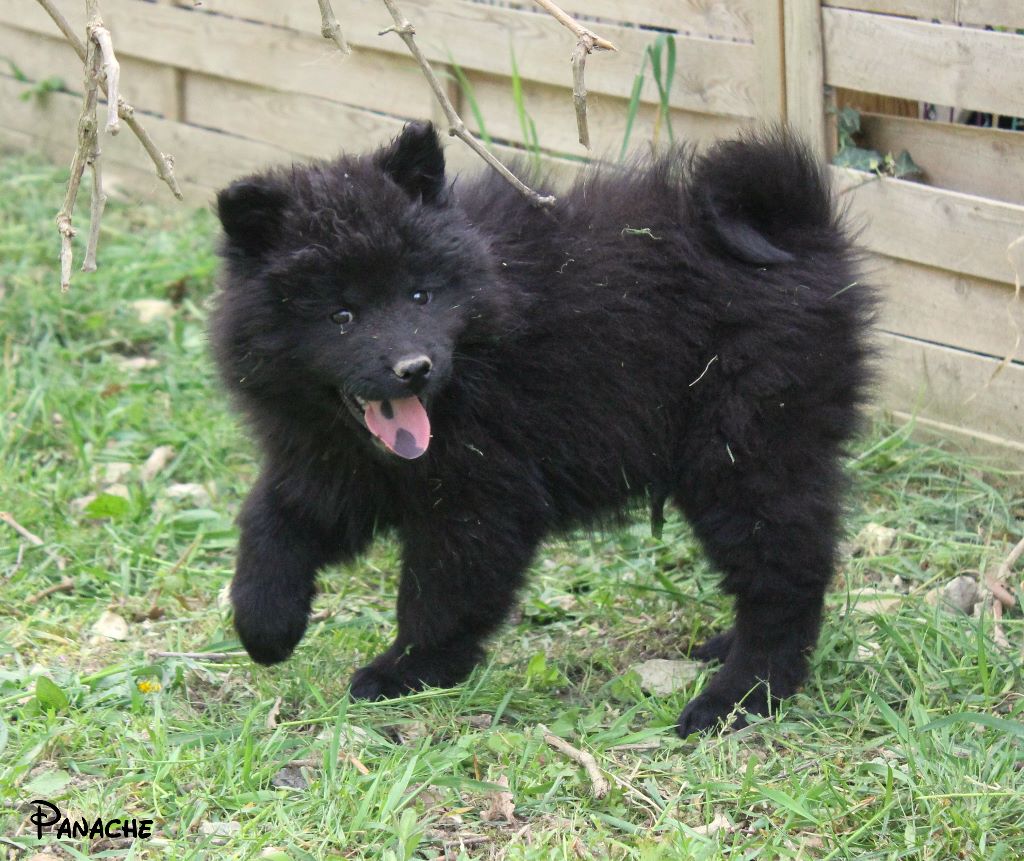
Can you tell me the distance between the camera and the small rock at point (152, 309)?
5.77 metres

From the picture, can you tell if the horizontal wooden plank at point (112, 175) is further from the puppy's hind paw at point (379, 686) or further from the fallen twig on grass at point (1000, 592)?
the fallen twig on grass at point (1000, 592)

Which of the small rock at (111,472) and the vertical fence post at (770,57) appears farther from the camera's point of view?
the small rock at (111,472)

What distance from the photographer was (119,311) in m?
5.77

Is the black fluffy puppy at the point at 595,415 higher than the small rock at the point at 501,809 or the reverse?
higher

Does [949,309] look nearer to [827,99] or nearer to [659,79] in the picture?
[827,99]

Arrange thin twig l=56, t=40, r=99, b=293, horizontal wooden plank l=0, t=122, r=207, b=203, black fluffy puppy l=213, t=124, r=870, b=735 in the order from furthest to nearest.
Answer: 1. horizontal wooden plank l=0, t=122, r=207, b=203
2. black fluffy puppy l=213, t=124, r=870, b=735
3. thin twig l=56, t=40, r=99, b=293

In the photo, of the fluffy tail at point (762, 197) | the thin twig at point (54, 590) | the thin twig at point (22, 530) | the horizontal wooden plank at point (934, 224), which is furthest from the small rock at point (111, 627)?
the horizontal wooden plank at point (934, 224)

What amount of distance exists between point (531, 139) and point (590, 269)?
7.60ft

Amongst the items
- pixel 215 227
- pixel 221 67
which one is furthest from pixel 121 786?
pixel 221 67

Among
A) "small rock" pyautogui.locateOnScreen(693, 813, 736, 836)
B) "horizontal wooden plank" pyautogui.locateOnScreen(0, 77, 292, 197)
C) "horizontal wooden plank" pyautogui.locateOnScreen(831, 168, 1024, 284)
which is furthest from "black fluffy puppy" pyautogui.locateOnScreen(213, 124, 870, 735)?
"horizontal wooden plank" pyautogui.locateOnScreen(0, 77, 292, 197)

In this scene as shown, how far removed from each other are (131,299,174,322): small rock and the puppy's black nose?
3217 mm

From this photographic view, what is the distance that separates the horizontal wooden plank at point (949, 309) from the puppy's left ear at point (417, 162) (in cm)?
170

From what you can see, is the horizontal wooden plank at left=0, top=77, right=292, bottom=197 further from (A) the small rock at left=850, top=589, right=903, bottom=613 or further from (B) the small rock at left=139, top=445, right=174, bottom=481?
(A) the small rock at left=850, top=589, right=903, bottom=613

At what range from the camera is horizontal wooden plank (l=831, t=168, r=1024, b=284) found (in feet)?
13.5
